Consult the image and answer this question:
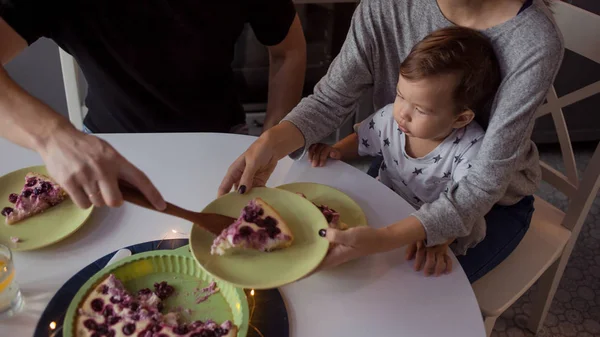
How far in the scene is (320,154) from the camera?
1163 mm

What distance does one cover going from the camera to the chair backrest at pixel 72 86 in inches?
58.8

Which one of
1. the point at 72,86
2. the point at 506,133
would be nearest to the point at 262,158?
the point at 506,133

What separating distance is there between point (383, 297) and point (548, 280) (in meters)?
0.87

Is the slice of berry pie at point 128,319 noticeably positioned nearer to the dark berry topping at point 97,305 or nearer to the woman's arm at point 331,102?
the dark berry topping at point 97,305

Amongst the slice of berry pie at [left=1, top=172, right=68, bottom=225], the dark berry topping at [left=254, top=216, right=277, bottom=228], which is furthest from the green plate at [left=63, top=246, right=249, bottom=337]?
the slice of berry pie at [left=1, top=172, right=68, bottom=225]

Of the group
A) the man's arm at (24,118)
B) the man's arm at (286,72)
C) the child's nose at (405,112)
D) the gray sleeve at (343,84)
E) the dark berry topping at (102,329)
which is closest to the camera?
the dark berry topping at (102,329)

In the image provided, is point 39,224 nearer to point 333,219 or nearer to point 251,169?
point 251,169

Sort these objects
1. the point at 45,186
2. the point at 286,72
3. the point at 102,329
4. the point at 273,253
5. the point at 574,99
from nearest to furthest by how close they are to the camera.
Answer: the point at 102,329 < the point at 273,253 < the point at 45,186 < the point at 574,99 < the point at 286,72

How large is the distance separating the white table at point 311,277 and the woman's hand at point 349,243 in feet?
0.11

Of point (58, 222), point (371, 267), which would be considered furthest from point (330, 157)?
point (58, 222)

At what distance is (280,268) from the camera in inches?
33.8

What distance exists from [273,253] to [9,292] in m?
0.40

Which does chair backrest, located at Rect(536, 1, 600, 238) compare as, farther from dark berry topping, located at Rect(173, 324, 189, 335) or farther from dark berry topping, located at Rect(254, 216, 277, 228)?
dark berry topping, located at Rect(173, 324, 189, 335)

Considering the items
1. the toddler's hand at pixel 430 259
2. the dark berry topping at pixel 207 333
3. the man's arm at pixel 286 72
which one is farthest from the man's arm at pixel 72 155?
the man's arm at pixel 286 72
